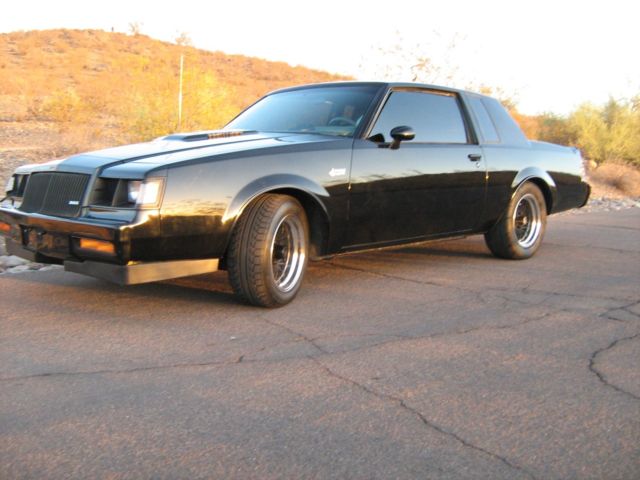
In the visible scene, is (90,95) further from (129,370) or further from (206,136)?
(129,370)

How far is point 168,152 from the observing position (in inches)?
180

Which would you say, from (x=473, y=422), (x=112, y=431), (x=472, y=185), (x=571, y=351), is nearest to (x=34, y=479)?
(x=112, y=431)

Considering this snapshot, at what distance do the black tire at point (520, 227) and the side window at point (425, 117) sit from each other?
3.18 ft

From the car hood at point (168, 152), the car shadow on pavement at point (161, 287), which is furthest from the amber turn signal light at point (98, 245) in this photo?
the car shadow on pavement at point (161, 287)

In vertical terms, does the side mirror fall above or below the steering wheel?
below

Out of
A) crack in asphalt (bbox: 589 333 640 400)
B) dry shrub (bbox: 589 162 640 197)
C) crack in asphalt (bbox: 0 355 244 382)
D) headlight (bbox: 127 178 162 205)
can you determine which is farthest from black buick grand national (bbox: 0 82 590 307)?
dry shrub (bbox: 589 162 640 197)

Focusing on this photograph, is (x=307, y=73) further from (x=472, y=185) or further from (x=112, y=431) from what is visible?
(x=112, y=431)

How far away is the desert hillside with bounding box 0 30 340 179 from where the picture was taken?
16766 millimetres

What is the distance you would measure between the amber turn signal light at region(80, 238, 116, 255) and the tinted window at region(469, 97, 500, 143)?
380 centimetres

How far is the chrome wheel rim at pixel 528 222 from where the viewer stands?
23.5 feet

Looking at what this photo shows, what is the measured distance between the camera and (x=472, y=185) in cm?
629

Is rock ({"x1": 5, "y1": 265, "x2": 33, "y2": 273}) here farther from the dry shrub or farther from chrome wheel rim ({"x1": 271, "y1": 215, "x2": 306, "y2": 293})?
the dry shrub

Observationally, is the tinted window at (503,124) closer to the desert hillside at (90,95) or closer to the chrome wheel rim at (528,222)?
the chrome wheel rim at (528,222)

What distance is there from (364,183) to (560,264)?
2.70 meters
